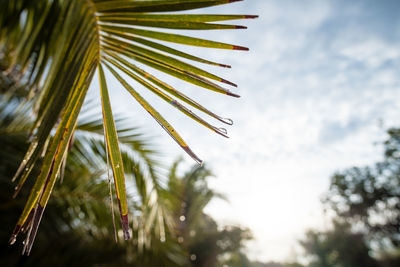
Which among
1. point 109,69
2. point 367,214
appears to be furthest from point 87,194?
point 367,214

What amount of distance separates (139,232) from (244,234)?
271 inches

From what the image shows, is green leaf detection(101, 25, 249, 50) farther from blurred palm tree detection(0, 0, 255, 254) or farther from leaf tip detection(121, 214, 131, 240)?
leaf tip detection(121, 214, 131, 240)

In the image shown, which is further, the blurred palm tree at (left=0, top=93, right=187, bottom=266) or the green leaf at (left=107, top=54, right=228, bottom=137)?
the blurred palm tree at (left=0, top=93, right=187, bottom=266)

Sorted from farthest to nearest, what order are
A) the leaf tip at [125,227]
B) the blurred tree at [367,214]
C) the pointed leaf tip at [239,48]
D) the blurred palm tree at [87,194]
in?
1. the blurred tree at [367,214]
2. the blurred palm tree at [87,194]
3. the pointed leaf tip at [239,48]
4. the leaf tip at [125,227]

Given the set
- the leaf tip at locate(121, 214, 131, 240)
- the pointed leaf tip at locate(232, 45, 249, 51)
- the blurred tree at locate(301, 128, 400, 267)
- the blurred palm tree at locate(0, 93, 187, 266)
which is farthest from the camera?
the blurred tree at locate(301, 128, 400, 267)

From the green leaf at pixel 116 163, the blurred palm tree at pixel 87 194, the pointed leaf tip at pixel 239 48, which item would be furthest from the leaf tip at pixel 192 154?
the blurred palm tree at pixel 87 194

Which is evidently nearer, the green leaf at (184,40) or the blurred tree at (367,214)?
the green leaf at (184,40)

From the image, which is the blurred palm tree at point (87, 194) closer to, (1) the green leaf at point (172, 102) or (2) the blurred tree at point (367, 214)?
(1) the green leaf at point (172, 102)

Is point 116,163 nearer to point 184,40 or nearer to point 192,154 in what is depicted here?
point 192,154

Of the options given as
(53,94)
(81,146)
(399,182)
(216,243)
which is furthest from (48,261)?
(399,182)

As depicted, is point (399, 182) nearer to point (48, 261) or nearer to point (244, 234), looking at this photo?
point (244, 234)

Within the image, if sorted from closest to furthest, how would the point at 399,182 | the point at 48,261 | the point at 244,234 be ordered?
1. the point at 48,261
2. the point at 244,234
3. the point at 399,182

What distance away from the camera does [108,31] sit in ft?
2.52

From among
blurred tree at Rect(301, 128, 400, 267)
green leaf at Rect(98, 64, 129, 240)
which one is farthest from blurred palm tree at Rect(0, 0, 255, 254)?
blurred tree at Rect(301, 128, 400, 267)
